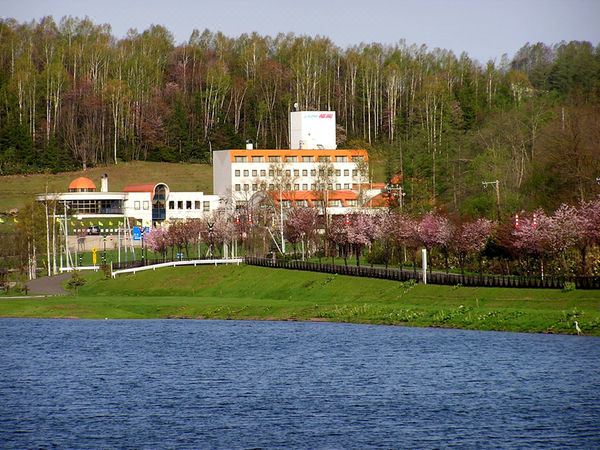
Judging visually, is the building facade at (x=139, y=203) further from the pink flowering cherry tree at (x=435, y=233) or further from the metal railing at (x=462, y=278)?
the pink flowering cherry tree at (x=435, y=233)

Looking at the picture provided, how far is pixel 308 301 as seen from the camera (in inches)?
3782

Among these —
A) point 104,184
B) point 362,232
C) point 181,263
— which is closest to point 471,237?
point 362,232

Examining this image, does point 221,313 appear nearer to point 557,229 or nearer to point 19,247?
point 557,229

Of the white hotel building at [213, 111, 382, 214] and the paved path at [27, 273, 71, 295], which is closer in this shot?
the paved path at [27, 273, 71, 295]

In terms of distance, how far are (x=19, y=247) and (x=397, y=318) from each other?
242ft

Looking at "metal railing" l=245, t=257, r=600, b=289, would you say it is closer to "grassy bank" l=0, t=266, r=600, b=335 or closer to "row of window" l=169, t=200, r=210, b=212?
"grassy bank" l=0, t=266, r=600, b=335

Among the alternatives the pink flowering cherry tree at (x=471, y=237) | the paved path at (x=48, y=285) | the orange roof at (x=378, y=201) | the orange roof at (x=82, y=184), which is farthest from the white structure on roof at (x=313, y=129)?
the pink flowering cherry tree at (x=471, y=237)

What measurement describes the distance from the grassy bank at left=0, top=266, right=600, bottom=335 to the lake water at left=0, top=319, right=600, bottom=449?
11.5ft

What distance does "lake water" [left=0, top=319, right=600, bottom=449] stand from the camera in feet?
139

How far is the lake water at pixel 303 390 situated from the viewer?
139ft

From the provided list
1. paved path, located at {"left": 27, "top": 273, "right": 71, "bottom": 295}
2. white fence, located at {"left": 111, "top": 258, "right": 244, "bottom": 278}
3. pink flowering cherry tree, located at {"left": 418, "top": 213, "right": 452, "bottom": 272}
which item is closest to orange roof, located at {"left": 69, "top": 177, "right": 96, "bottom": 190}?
paved path, located at {"left": 27, "top": 273, "right": 71, "bottom": 295}

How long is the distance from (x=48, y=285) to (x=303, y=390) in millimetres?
73567

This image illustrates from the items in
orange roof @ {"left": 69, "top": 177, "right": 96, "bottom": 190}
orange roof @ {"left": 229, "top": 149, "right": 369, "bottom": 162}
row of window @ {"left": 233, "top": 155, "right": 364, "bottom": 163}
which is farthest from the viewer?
row of window @ {"left": 233, "top": 155, "right": 364, "bottom": 163}

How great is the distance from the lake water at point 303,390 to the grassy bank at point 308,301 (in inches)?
138
